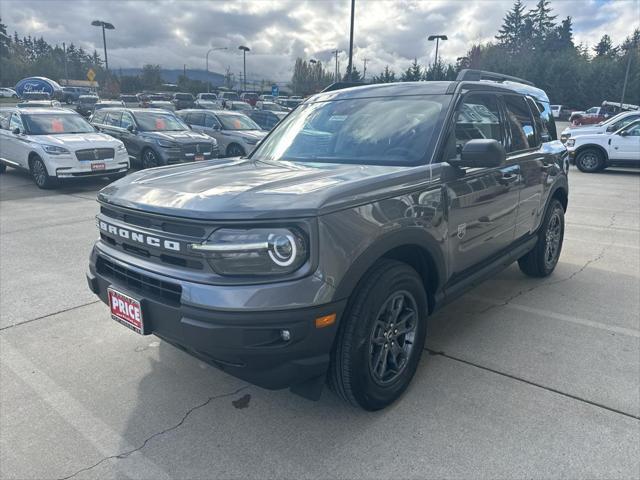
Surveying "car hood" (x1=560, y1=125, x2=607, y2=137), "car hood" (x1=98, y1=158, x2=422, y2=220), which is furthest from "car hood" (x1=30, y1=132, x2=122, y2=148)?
"car hood" (x1=560, y1=125, x2=607, y2=137)

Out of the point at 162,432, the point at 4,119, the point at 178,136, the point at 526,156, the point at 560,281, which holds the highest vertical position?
the point at 4,119

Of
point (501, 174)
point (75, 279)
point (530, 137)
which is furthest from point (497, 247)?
point (75, 279)

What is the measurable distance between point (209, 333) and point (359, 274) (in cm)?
78

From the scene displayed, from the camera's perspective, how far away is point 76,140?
10.9 metres

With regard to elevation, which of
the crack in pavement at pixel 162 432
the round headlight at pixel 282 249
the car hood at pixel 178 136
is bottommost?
the crack in pavement at pixel 162 432

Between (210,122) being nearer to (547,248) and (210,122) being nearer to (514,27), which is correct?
(547,248)

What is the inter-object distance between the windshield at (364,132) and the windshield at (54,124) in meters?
9.49

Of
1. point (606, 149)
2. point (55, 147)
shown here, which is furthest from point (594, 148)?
point (55, 147)

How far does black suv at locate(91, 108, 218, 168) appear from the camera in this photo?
12617 mm

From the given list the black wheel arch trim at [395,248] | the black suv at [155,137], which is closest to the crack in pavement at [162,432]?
the black wheel arch trim at [395,248]

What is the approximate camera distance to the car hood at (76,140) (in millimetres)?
10625

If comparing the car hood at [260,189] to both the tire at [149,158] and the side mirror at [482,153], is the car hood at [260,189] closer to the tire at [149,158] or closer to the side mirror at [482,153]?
the side mirror at [482,153]

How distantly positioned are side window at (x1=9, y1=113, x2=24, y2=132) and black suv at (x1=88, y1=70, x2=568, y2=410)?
9.89m

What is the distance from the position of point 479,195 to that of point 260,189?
67.5 inches
